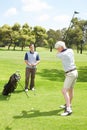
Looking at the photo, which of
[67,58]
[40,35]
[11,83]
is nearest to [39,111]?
[67,58]

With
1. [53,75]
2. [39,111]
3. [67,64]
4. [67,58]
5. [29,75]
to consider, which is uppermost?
[67,58]

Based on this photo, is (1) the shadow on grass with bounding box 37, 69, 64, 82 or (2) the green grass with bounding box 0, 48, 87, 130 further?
(1) the shadow on grass with bounding box 37, 69, 64, 82

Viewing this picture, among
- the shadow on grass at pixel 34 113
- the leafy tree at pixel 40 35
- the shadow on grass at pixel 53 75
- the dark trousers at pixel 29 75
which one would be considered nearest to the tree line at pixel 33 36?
the leafy tree at pixel 40 35

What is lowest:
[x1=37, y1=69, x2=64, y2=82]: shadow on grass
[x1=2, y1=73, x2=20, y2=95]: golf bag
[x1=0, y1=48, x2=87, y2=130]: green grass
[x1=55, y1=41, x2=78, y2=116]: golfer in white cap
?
[x1=37, y1=69, x2=64, y2=82]: shadow on grass

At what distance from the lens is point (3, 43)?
107 meters

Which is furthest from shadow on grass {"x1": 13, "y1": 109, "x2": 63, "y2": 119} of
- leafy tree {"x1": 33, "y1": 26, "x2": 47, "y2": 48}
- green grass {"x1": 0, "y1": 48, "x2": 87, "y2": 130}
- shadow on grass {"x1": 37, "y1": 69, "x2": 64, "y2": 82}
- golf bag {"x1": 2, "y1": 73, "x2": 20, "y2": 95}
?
leafy tree {"x1": 33, "y1": 26, "x2": 47, "y2": 48}

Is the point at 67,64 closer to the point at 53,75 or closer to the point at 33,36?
the point at 53,75

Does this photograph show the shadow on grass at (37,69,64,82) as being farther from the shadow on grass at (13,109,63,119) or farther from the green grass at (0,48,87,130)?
the shadow on grass at (13,109,63,119)

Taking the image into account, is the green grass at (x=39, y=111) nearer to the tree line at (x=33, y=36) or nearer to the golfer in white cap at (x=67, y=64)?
the golfer in white cap at (x=67, y=64)

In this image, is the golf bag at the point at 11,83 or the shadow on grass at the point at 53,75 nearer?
the golf bag at the point at 11,83

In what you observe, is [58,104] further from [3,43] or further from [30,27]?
[30,27]

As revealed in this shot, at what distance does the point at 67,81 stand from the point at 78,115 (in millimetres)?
1098

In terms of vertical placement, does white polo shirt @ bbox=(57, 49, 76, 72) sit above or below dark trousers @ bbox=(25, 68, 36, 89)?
above

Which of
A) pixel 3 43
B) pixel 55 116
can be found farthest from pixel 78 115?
pixel 3 43
